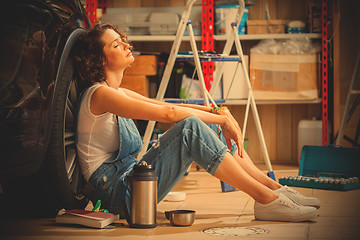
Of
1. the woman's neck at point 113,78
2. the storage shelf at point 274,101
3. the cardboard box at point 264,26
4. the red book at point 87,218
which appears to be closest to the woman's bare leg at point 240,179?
the red book at point 87,218

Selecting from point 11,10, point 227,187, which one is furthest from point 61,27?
point 227,187

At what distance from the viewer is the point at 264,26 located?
14.4ft

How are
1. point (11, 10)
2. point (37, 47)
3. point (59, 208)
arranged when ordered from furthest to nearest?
point (59, 208)
point (37, 47)
point (11, 10)

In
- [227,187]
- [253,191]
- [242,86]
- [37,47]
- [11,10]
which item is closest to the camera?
[11,10]

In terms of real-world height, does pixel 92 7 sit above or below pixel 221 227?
above

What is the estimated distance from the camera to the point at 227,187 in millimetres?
3115

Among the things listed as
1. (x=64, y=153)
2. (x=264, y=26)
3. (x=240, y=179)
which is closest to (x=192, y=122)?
(x=240, y=179)

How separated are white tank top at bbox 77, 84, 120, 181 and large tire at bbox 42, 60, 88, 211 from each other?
2.6 inches

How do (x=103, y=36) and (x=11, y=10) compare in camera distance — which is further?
(x=103, y=36)

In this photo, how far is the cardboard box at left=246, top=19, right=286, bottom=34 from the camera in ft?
14.4

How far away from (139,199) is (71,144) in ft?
1.58

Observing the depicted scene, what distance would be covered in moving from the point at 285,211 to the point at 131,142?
2.36 feet

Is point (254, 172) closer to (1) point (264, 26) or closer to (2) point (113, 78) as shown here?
(2) point (113, 78)

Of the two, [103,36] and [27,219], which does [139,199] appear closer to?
[27,219]
